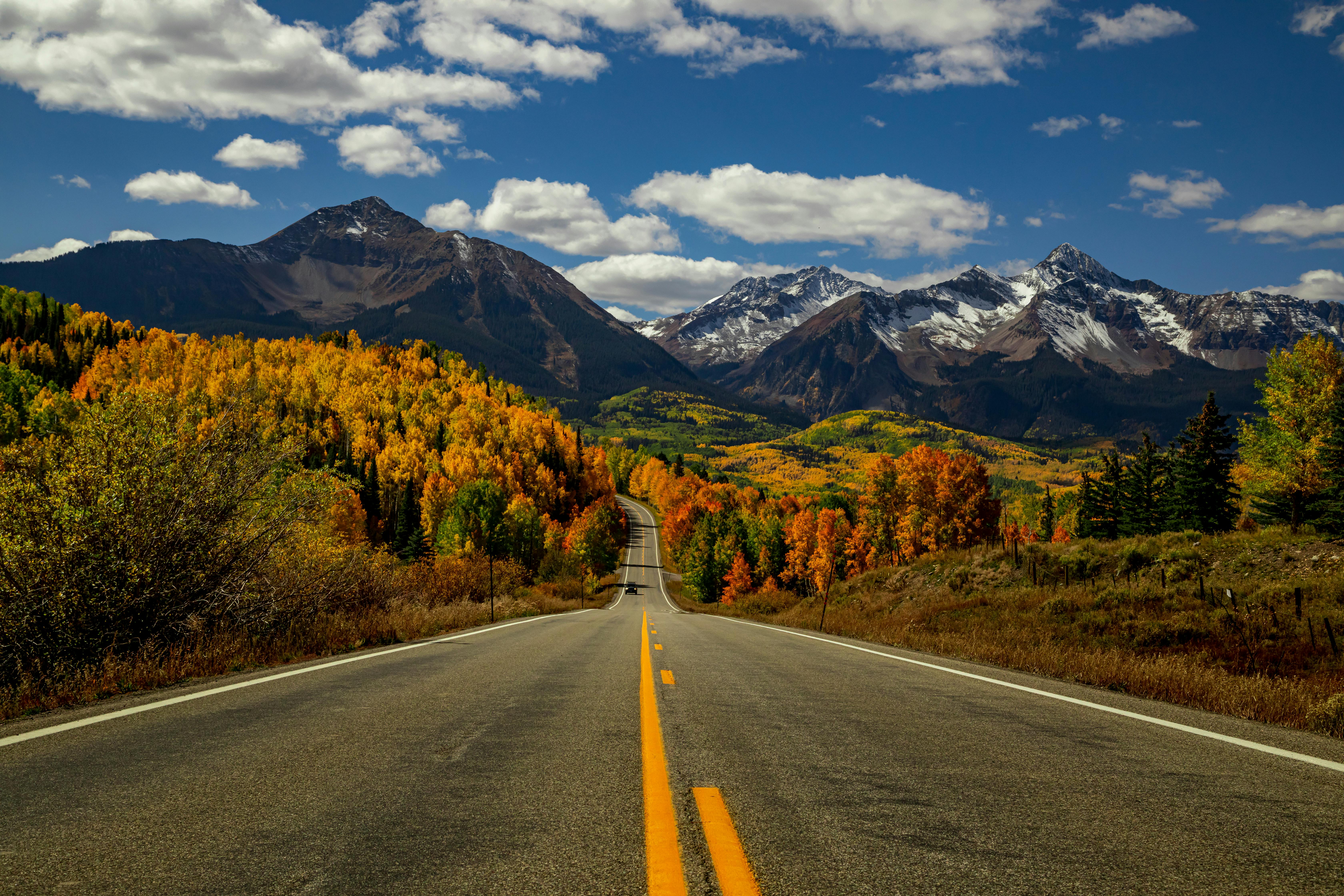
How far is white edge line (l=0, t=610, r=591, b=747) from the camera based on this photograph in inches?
203

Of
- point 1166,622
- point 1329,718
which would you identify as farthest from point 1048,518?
point 1329,718

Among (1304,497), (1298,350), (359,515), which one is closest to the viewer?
(1304,497)

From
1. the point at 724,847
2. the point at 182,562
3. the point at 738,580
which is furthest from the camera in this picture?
the point at 738,580

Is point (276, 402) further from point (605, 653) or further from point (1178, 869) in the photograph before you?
point (1178, 869)

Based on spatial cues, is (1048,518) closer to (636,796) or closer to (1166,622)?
(1166,622)

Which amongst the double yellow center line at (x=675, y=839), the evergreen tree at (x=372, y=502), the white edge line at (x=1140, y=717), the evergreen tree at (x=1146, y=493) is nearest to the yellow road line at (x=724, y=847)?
the double yellow center line at (x=675, y=839)

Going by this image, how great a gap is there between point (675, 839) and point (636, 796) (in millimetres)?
723

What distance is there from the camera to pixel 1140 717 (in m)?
6.56

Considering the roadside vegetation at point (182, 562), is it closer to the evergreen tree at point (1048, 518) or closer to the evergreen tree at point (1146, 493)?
the evergreen tree at point (1146, 493)

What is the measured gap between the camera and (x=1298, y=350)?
A: 141 feet

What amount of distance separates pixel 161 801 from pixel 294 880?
1.57 metres

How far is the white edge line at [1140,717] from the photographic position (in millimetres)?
4984

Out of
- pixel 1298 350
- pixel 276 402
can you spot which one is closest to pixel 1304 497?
pixel 1298 350

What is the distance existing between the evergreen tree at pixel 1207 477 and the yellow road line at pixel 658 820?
54.6 m
